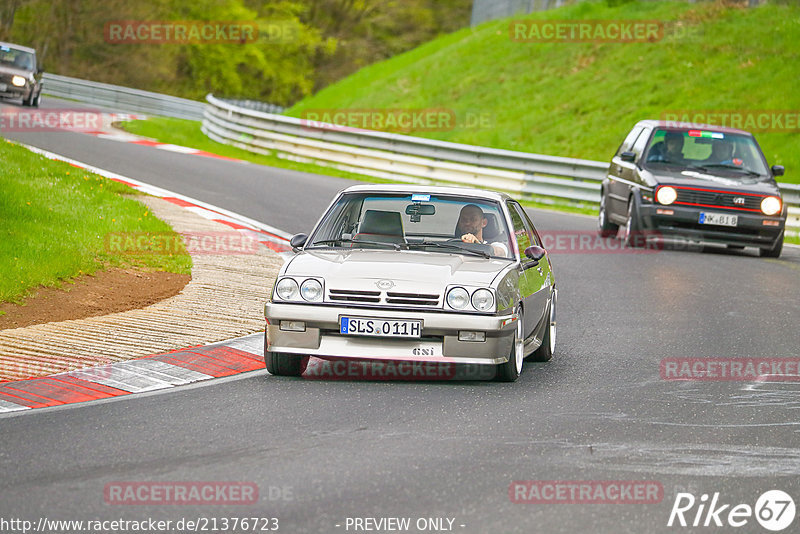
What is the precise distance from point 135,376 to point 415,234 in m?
2.63

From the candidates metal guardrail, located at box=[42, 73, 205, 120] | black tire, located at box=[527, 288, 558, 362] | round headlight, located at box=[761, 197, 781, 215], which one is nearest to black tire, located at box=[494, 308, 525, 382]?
black tire, located at box=[527, 288, 558, 362]

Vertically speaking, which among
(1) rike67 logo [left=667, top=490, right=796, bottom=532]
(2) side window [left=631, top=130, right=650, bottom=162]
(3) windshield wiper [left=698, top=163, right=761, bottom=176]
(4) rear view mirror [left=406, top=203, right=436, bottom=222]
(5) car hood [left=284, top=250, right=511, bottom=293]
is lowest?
(1) rike67 logo [left=667, top=490, right=796, bottom=532]

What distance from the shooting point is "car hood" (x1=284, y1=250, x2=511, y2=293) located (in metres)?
8.18

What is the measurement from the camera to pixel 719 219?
55.4ft

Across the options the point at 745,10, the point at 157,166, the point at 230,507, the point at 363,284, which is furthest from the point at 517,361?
the point at 745,10

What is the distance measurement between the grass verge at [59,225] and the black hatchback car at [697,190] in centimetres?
669

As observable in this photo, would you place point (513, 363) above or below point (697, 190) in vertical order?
below

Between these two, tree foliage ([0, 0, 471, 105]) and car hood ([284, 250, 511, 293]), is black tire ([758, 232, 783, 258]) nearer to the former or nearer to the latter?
car hood ([284, 250, 511, 293])

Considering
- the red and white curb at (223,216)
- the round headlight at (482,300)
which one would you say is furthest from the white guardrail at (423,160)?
the round headlight at (482,300)

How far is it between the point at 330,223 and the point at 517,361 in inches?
75.5

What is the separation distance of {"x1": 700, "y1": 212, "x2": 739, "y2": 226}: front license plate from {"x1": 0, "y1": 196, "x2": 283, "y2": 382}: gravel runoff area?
661 cm

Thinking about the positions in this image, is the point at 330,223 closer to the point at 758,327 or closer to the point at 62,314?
the point at 62,314

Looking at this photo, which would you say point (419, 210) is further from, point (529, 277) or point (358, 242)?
point (529, 277)

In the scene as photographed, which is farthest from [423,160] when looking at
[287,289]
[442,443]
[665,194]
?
[442,443]
